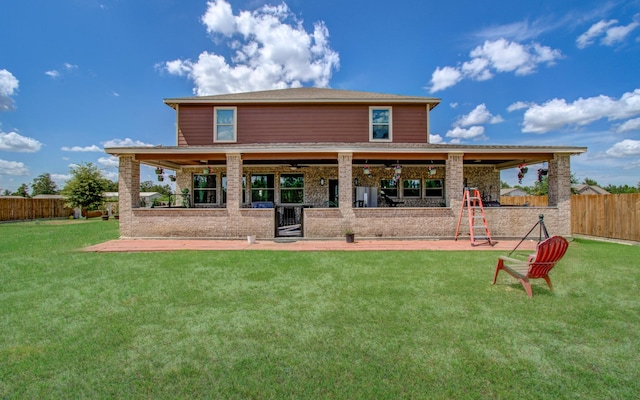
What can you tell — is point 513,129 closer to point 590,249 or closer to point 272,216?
point 590,249

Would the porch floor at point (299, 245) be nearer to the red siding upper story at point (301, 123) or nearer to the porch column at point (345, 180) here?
the porch column at point (345, 180)

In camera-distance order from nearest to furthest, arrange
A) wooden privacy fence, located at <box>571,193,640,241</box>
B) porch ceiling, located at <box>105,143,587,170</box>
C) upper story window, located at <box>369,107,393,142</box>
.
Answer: wooden privacy fence, located at <box>571,193,640,241</box> → porch ceiling, located at <box>105,143,587,170</box> → upper story window, located at <box>369,107,393,142</box>

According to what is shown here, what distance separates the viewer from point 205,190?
1573 centimetres

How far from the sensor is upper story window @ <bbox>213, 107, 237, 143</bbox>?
14.2m

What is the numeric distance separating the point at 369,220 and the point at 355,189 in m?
3.86

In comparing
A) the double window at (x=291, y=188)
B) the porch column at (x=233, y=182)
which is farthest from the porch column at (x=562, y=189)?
the porch column at (x=233, y=182)

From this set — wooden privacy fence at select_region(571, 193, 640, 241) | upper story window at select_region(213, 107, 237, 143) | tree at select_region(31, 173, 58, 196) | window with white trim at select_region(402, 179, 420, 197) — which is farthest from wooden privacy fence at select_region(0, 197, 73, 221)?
tree at select_region(31, 173, 58, 196)

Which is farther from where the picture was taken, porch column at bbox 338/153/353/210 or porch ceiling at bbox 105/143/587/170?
porch column at bbox 338/153/353/210

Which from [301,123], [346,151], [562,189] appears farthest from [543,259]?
[301,123]

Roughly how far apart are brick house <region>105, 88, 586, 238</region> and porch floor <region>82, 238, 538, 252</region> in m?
0.39

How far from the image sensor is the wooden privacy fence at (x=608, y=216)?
35.1ft

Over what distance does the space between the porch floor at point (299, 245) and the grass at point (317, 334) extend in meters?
2.73

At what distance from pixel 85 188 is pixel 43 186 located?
59244 millimetres

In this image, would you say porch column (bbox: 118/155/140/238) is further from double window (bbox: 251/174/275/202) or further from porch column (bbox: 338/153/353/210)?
porch column (bbox: 338/153/353/210)
